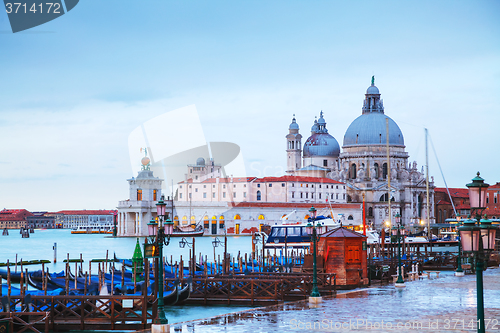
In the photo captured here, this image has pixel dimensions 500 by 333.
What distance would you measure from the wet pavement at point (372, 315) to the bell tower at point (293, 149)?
101178mm

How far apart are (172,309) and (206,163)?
5114 inches

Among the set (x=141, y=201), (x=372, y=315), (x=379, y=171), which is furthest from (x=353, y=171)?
(x=372, y=315)

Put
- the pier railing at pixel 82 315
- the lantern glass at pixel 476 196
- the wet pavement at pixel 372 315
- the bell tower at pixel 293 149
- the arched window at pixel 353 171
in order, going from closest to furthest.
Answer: the lantern glass at pixel 476 196 → the wet pavement at pixel 372 315 → the pier railing at pixel 82 315 → the arched window at pixel 353 171 → the bell tower at pixel 293 149

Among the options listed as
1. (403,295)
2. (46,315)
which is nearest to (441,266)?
(403,295)

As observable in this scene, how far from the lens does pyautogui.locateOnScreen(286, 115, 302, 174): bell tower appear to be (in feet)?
404

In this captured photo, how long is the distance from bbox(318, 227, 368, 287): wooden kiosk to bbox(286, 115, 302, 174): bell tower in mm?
98138

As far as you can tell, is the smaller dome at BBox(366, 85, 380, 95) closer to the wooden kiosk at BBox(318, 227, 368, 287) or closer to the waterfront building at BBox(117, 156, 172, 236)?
the waterfront building at BBox(117, 156, 172, 236)

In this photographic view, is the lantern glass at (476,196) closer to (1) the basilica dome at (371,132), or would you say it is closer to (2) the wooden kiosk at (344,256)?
(2) the wooden kiosk at (344,256)

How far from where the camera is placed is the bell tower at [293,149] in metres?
123

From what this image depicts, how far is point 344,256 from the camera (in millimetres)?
24141

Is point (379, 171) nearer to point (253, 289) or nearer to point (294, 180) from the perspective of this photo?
point (294, 180)

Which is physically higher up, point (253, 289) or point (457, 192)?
point (457, 192)

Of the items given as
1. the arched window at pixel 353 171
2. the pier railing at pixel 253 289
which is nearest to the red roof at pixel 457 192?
the arched window at pixel 353 171

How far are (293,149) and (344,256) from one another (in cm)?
10016
